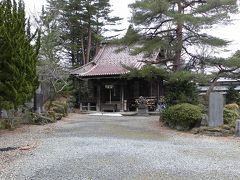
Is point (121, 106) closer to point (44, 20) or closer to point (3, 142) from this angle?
point (44, 20)

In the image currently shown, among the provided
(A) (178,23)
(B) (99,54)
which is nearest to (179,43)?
(A) (178,23)

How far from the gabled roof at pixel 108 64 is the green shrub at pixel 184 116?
29.7 feet

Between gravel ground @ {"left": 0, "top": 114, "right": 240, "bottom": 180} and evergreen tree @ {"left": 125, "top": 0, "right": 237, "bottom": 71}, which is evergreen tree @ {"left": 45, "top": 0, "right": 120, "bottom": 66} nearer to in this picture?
evergreen tree @ {"left": 125, "top": 0, "right": 237, "bottom": 71}

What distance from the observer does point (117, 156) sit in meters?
7.77

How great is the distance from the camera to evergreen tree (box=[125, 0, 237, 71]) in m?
14.2

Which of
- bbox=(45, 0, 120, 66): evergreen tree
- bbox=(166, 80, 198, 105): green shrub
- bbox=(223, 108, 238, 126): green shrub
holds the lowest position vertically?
bbox=(223, 108, 238, 126): green shrub

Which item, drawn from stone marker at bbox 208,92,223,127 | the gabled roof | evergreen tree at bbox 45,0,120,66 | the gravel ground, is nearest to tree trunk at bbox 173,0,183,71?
stone marker at bbox 208,92,223,127

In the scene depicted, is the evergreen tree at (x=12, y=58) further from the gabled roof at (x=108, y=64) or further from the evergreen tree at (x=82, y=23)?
the evergreen tree at (x=82, y=23)

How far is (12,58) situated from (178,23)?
7018mm

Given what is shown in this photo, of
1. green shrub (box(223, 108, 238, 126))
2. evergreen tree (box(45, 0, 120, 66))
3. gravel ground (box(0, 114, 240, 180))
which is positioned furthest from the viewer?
evergreen tree (box(45, 0, 120, 66))

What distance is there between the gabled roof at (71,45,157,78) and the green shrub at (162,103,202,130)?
9053 millimetres

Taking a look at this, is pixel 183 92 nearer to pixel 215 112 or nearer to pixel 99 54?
pixel 215 112

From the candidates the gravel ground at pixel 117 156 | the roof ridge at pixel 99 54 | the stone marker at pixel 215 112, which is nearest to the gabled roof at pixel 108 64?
the roof ridge at pixel 99 54

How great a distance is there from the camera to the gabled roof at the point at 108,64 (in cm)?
2339
